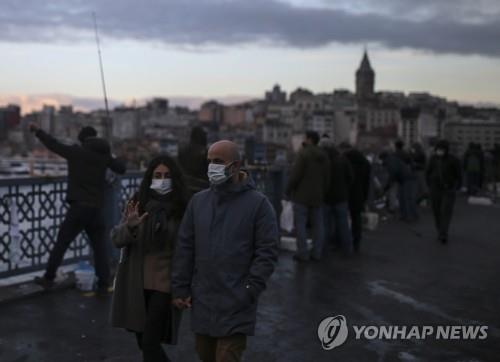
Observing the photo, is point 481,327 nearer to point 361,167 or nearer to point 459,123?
point 361,167

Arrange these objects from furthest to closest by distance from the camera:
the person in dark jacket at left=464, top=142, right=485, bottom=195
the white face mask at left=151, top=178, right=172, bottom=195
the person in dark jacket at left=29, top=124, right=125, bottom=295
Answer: the person in dark jacket at left=464, top=142, right=485, bottom=195 < the person in dark jacket at left=29, top=124, right=125, bottom=295 < the white face mask at left=151, top=178, right=172, bottom=195

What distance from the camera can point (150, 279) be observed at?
4.05 m

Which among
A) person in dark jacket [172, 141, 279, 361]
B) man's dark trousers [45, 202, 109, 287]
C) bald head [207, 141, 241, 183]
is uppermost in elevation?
bald head [207, 141, 241, 183]

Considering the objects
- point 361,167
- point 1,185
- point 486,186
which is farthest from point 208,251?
point 486,186

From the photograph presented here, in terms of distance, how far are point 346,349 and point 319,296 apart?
1.81 meters

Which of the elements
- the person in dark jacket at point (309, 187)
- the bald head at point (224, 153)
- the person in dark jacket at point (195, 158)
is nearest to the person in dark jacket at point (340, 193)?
the person in dark jacket at point (309, 187)

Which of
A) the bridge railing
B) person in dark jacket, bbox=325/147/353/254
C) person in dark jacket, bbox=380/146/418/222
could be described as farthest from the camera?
person in dark jacket, bbox=380/146/418/222

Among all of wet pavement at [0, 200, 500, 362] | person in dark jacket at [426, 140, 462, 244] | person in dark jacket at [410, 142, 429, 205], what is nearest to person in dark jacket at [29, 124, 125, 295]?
wet pavement at [0, 200, 500, 362]

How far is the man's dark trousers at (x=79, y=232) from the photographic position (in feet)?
22.1

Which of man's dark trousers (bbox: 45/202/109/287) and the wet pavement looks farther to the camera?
man's dark trousers (bbox: 45/202/109/287)

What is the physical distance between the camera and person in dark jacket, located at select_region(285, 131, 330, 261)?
9.05 metres

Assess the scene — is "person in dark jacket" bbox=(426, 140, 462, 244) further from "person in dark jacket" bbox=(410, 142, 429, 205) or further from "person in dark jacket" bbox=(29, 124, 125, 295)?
"person in dark jacket" bbox=(29, 124, 125, 295)

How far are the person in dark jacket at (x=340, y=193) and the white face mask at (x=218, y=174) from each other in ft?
19.6

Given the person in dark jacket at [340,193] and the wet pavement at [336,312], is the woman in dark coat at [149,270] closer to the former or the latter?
the wet pavement at [336,312]
